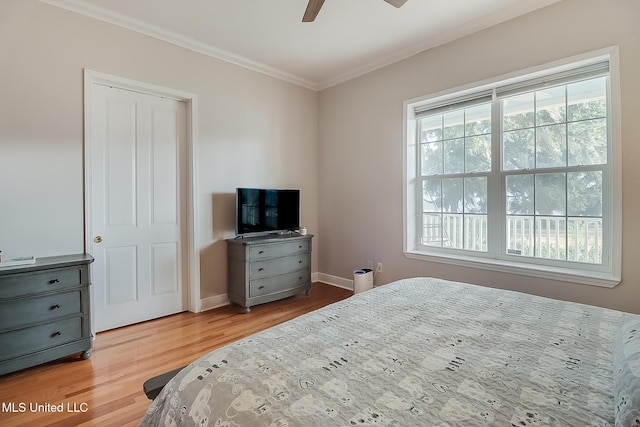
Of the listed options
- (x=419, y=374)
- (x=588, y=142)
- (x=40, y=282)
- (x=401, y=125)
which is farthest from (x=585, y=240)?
(x=40, y=282)

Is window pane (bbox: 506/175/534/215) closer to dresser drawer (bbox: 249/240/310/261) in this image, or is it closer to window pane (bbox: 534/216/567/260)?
window pane (bbox: 534/216/567/260)

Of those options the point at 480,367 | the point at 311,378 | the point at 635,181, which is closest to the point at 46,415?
the point at 311,378

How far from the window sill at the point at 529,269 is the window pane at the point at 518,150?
877mm

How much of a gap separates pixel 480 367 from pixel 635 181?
216cm

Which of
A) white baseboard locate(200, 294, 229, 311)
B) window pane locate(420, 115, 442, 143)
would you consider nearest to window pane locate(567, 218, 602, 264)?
window pane locate(420, 115, 442, 143)

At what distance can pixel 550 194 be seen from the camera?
2.72m

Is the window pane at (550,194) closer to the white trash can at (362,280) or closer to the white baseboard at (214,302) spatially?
the white trash can at (362,280)

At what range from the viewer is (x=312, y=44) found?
3.32m

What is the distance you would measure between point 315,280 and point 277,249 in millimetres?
1208

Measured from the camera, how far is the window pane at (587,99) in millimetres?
2480

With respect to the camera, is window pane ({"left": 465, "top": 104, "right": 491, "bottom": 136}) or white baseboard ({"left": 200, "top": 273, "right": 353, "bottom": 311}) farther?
white baseboard ({"left": 200, "top": 273, "right": 353, "bottom": 311})

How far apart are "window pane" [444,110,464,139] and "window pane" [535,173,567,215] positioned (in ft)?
2.81

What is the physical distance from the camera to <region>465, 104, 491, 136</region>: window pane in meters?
3.07

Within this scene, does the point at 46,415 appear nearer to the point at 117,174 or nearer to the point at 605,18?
the point at 117,174
